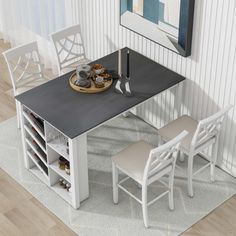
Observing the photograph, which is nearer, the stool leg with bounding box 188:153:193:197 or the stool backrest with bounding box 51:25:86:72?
the stool leg with bounding box 188:153:193:197

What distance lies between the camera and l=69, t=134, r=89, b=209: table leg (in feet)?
15.0

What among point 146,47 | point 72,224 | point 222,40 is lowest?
point 72,224

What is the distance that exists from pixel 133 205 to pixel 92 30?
1944 millimetres

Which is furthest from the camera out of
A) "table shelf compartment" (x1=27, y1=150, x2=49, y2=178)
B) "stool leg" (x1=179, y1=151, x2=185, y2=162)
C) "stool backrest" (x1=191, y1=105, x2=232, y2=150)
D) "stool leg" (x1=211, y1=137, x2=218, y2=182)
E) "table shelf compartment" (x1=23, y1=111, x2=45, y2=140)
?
"stool leg" (x1=179, y1=151, x2=185, y2=162)

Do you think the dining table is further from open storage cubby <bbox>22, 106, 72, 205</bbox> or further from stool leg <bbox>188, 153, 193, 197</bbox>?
stool leg <bbox>188, 153, 193, 197</bbox>

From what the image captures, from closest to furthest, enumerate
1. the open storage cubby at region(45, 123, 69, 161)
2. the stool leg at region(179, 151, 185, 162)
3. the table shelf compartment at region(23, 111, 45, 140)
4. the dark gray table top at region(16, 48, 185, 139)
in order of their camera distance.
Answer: the dark gray table top at region(16, 48, 185, 139), the open storage cubby at region(45, 123, 69, 161), the table shelf compartment at region(23, 111, 45, 140), the stool leg at region(179, 151, 185, 162)

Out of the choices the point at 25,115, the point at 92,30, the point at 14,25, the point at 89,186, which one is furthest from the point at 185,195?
the point at 14,25

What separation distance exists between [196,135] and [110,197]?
3.06ft

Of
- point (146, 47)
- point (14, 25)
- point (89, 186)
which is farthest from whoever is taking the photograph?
point (14, 25)

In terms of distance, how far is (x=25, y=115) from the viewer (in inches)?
197

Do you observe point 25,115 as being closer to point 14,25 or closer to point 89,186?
point 89,186

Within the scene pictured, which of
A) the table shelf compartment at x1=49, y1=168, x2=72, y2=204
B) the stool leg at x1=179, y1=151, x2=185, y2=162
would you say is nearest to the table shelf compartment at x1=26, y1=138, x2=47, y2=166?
the table shelf compartment at x1=49, y1=168, x2=72, y2=204

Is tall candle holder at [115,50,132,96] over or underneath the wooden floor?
over

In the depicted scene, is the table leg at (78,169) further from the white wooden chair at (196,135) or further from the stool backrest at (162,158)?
the white wooden chair at (196,135)
